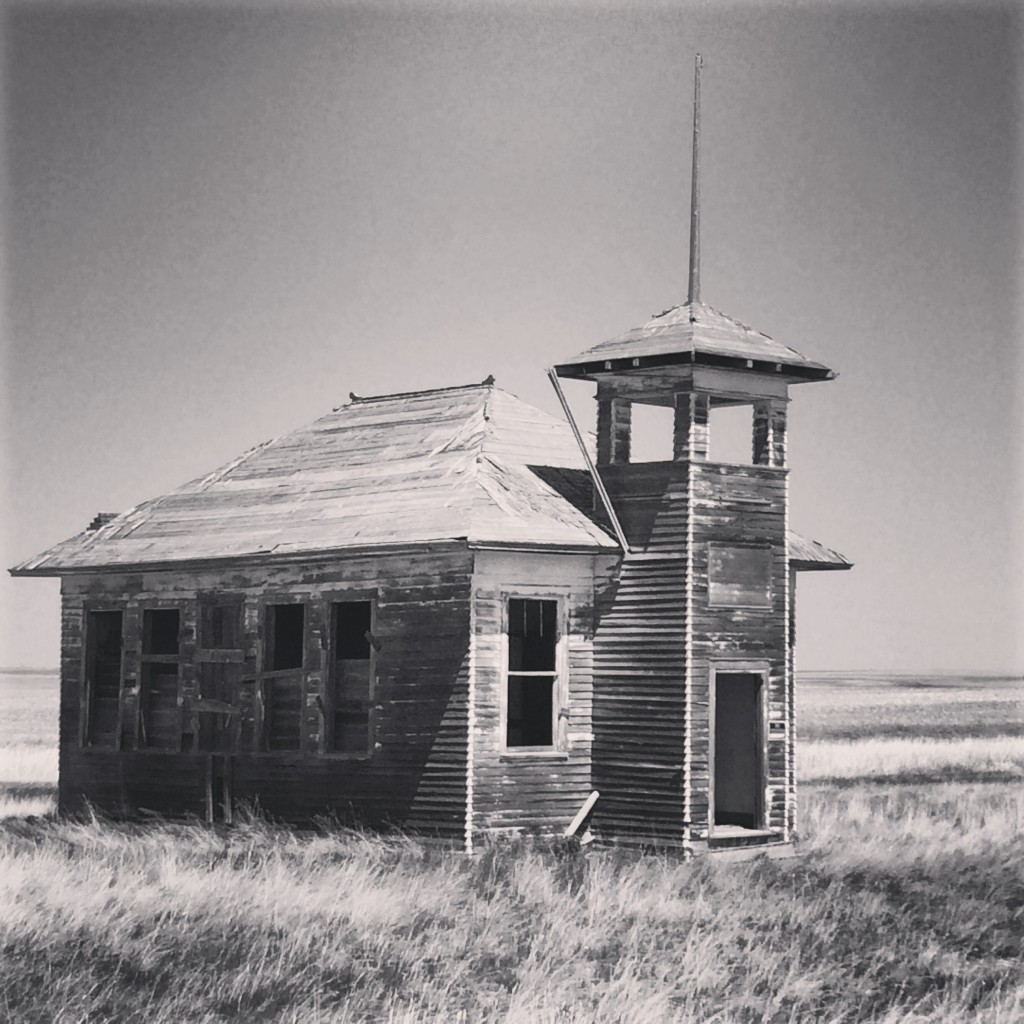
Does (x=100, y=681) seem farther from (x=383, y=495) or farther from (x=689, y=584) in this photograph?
(x=689, y=584)

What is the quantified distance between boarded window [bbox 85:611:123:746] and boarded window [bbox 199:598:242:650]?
1917 millimetres

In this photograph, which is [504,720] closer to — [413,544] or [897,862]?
[413,544]

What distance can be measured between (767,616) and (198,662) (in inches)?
279

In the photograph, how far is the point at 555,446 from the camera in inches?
1024

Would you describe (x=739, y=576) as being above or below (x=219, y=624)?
above

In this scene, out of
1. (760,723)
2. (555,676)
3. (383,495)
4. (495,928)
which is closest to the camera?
(495,928)

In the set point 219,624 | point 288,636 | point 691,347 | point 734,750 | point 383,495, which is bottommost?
point 734,750

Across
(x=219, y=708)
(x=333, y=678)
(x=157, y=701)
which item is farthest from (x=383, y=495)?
(x=157, y=701)

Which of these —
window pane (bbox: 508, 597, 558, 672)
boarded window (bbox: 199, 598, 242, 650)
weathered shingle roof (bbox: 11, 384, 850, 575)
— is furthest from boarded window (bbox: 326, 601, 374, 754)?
window pane (bbox: 508, 597, 558, 672)

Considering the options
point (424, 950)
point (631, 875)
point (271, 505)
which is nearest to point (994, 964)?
point (631, 875)

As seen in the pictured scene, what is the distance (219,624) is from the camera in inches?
1005

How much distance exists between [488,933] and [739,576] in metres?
5.90

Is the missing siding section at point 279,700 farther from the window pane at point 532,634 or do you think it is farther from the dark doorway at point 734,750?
the dark doorway at point 734,750

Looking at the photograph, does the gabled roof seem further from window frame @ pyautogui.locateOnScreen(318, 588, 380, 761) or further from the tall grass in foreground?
the tall grass in foreground
